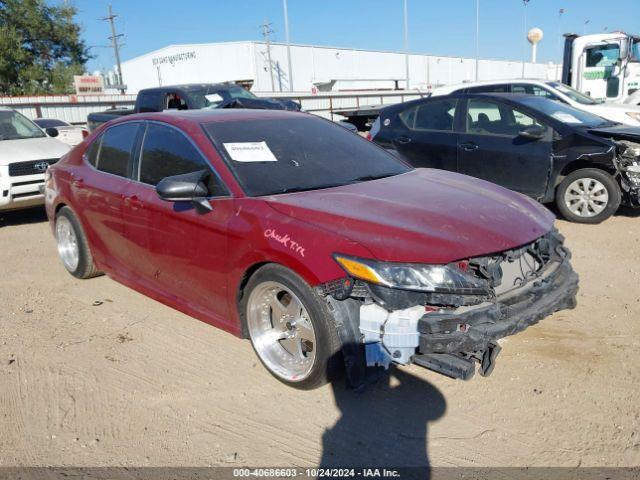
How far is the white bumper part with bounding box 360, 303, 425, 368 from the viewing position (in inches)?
109


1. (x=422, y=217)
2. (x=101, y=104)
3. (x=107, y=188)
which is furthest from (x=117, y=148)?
(x=101, y=104)

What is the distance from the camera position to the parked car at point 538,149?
6.65m

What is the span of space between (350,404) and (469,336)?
81 cm

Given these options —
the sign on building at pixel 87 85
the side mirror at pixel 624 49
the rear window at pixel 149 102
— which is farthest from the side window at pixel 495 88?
the sign on building at pixel 87 85

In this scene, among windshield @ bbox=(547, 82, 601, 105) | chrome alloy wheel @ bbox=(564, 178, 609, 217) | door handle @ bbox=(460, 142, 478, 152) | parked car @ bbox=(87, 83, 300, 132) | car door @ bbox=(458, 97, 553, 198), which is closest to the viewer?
chrome alloy wheel @ bbox=(564, 178, 609, 217)

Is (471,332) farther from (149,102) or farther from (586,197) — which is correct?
(149,102)

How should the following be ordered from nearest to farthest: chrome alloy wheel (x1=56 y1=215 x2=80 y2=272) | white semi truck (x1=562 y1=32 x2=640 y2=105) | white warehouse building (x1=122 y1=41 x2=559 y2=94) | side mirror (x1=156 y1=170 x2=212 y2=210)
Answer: side mirror (x1=156 y1=170 x2=212 y2=210) → chrome alloy wheel (x1=56 y1=215 x2=80 y2=272) → white semi truck (x1=562 y1=32 x2=640 y2=105) → white warehouse building (x1=122 y1=41 x2=559 y2=94)

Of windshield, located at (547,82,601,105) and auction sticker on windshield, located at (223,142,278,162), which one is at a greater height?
auction sticker on windshield, located at (223,142,278,162)

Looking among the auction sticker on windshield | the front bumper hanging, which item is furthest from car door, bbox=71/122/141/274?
the front bumper hanging

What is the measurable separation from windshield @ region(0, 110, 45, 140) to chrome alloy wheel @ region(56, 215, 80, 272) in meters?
3.90

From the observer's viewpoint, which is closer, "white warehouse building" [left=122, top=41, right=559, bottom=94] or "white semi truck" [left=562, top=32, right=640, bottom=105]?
"white semi truck" [left=562, top=32, right=640, bottom=105]

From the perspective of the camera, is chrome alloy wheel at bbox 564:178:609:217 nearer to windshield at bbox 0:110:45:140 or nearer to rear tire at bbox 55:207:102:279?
rear tire at bbox 55:207:102:279

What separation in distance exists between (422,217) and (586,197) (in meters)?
4.60

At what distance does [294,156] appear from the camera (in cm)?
386
